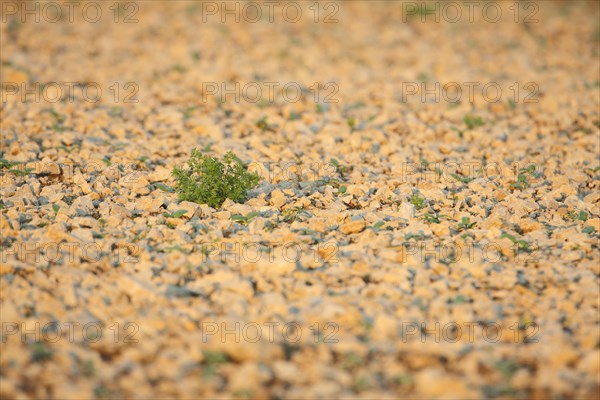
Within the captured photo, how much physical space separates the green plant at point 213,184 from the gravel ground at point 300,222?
121 millimetres

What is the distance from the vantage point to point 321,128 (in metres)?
7.43

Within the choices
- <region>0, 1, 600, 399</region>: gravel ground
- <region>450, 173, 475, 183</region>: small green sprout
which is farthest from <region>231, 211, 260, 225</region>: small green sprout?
<region>450, 173, 475, 183</region>: small green sprout

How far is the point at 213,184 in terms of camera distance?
5480 millimetres

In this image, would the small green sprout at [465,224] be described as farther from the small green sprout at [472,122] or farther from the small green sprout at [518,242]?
the small green sprout at [472,122]

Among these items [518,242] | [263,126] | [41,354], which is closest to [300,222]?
[518,242]

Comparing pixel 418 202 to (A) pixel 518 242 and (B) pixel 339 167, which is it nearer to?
(A) pixel 518 242

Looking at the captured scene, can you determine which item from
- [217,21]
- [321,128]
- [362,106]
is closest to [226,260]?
[321,128]

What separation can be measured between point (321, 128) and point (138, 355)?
4.19 m

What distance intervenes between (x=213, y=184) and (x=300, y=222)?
82 cm

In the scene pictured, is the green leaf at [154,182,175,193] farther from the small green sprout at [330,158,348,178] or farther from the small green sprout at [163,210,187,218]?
the small green sprout at [330,158,348,178]

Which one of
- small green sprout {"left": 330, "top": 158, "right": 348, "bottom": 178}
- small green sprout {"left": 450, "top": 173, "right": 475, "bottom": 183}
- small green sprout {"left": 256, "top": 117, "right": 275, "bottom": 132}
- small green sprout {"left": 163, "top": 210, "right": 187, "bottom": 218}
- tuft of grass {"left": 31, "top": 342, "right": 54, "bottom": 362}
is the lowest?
tuft of grass {"left": 31, "top": 342, "right": 54, "bottom": 362}

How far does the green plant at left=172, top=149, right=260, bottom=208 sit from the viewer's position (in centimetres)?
548

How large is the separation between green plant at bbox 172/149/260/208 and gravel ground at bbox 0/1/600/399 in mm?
121

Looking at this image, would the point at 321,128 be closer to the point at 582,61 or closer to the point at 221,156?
the point at 221,156
